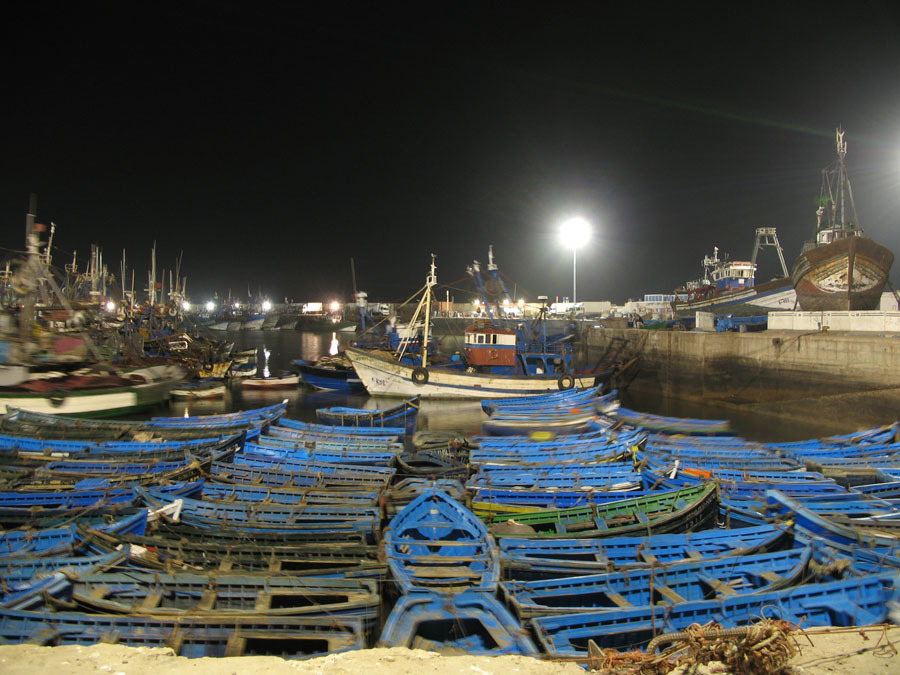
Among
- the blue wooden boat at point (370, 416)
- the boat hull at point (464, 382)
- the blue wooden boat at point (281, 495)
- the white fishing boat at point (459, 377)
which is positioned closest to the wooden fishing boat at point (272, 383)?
the white fishing boat at point (459, 377)

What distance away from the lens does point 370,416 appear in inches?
838

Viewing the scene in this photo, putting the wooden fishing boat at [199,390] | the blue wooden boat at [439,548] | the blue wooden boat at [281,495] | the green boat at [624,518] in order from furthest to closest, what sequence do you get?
1. the wooden fishing boat at [199,390]
2. the blue wooden boat at [281,495]
3. the green boat at [624,518]
4. the blue wooden boat at [439,548]

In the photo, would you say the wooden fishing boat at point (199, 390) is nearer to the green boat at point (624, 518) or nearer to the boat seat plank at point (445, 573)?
the green boat at point (624, 518)

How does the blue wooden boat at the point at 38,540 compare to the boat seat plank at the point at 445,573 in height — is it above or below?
above

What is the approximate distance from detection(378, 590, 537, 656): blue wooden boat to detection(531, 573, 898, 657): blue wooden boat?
369 millimetres

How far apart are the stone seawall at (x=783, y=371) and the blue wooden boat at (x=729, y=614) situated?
18425mm

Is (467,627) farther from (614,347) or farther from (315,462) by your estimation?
(614,347)

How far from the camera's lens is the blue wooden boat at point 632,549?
23.8 ft

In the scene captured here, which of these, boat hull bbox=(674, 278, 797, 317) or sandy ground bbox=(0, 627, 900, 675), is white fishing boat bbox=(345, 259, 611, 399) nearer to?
boat hull bbox=(674, 278, 797, 317)

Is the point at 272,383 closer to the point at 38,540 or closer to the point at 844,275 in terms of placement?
the point at 38,540

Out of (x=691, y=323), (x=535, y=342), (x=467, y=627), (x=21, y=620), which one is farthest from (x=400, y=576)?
(x=691, y=323)

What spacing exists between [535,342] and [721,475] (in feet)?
84.7

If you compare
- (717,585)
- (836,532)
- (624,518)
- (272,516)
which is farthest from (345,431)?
(836,532)

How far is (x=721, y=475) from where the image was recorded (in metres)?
12.0
